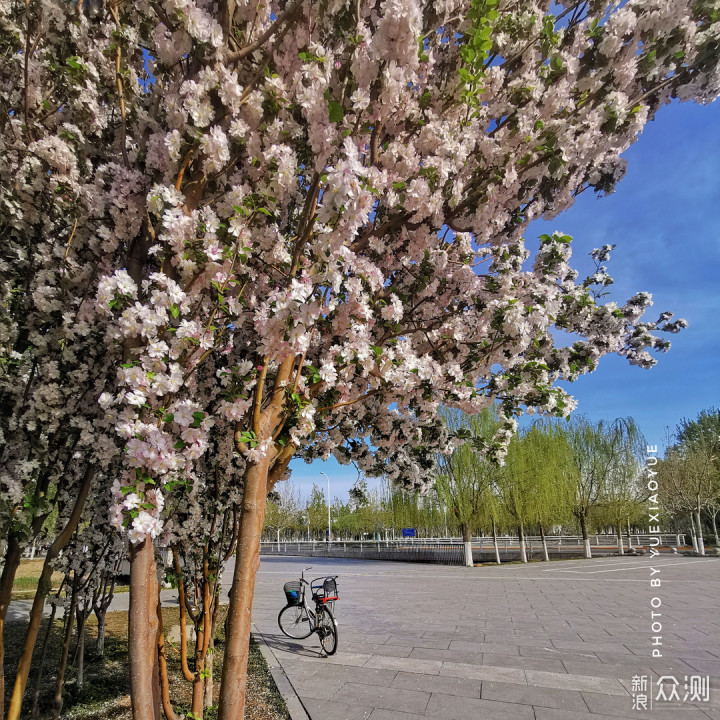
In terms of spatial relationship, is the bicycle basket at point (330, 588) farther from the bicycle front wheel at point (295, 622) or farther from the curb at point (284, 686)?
the curb at point (284, 686)

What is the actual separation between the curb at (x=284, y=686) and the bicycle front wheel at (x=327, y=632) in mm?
763

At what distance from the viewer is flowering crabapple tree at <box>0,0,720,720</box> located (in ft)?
8.84

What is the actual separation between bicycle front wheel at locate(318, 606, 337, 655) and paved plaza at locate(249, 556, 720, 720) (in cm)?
17

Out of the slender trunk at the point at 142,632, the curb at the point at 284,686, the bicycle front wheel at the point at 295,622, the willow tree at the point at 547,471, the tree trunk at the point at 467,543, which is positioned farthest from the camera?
the willow tree at the point at 547,471

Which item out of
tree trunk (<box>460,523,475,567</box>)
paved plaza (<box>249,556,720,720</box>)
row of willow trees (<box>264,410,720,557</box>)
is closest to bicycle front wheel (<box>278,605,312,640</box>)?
paved plaza (<box>249,556,720,720</box>)

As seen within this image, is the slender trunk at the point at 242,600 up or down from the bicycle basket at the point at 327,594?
up

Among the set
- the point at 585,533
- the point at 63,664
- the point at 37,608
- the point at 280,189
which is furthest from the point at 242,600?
the point at 585,533

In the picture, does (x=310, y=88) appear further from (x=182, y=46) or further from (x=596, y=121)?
(x=596, y=121)

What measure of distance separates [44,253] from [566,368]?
16.4 ft

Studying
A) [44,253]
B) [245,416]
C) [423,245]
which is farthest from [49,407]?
[423,245]

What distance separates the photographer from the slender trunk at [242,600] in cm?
264

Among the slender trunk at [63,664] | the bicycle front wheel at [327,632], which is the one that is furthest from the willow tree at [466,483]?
the slender trunk at [63,664]

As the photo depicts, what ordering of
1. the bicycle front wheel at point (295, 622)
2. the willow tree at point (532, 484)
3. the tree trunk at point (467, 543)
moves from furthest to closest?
the willow tree at point (532, 484) → the tree trunk at point (467, 543) → the bicycle front wheel at point (295, 622)

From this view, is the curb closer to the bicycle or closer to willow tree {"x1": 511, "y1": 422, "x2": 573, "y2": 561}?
the bicycle
